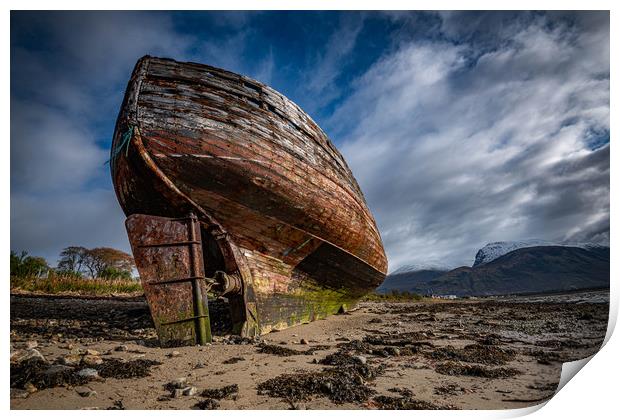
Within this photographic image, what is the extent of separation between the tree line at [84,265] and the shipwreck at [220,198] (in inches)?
428

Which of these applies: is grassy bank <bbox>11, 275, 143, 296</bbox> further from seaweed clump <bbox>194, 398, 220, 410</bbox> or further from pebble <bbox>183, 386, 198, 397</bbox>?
seaweed clump <bbox>194, 398, 220, 410</bbox>

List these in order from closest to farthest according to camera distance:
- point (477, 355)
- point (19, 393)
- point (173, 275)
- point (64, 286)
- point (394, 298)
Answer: point (19, 393), point (477, 355), point (173, 275), point (64, 286), point (394, 298)

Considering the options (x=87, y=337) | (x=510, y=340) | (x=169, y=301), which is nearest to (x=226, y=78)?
(x=169, y=301)

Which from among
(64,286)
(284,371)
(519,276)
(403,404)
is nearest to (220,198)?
(284,371)

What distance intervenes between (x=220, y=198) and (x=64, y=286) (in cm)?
1246

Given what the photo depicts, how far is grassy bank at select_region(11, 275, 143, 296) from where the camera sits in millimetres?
11586

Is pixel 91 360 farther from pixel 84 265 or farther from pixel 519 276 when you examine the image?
pixel 519 276

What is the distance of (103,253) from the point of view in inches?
1158

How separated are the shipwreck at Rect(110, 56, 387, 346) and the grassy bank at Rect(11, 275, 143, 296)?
1019cm

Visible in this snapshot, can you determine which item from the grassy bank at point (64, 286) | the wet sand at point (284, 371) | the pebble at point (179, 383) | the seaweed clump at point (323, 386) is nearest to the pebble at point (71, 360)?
the wet sand at point (284, 371)

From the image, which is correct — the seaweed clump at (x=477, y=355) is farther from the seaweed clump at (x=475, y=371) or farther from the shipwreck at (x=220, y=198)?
the shipwreck at (x=220, y=198)

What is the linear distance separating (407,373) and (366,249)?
380 centimetres

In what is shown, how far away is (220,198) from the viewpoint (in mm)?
4379
